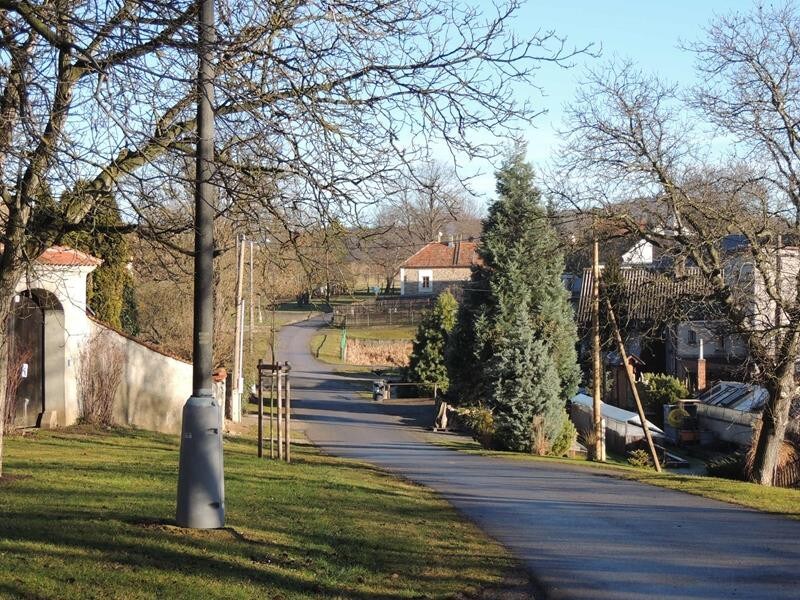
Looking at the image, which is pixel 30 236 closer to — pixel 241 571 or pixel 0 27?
pixel 0 27

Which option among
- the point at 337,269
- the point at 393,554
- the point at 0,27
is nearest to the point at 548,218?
the point at 337,269

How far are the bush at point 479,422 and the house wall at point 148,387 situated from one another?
12001 mm

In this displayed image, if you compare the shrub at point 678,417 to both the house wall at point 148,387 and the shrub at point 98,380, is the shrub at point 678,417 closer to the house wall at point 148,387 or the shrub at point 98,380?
the house wall at point 148,387

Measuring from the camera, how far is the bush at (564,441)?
31.0 metres

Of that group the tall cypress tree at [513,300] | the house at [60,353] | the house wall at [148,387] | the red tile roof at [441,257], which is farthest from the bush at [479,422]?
the red tile roof at [441,257]

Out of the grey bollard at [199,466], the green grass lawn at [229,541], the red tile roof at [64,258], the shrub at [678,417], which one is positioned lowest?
the shrub at [678,417]

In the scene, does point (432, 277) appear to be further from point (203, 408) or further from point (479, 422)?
point (203, 408)

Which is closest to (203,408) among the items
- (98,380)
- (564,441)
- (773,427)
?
(98,380)

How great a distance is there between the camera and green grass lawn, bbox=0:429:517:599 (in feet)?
21.4

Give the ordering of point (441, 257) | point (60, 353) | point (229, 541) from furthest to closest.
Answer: point (441, 257) → point (60, 353) → point (229, 541)

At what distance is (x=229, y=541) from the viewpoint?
782 cm

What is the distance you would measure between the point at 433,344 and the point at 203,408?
4267 centimetres

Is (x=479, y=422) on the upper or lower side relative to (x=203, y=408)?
lower

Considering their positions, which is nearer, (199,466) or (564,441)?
(199,466)
